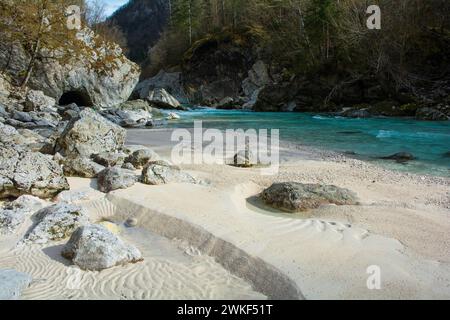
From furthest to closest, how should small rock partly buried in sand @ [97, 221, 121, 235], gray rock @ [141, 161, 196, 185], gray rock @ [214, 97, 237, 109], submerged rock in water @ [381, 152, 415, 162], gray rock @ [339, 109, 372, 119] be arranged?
gray rock @ [214, 97, 237, 109]
gray rock @ [339, 109, 372, 119]
submerged rock in water @ [381, 152, 415, 162]
gray rock @ [141, 161, 196, 185]
small rock partly buried in sand @ [97, 221, 121, 235]

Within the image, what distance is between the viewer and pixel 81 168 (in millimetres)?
6859

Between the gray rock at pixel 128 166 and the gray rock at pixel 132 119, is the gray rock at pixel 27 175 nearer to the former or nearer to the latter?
the gray rock at pixel 128 166

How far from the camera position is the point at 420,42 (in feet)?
94.6

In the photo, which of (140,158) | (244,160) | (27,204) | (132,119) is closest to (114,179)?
(27,204)

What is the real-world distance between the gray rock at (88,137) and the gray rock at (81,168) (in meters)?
0.99

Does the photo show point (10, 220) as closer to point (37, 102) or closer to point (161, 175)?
point (161, 175)

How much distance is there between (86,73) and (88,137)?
17.7 m

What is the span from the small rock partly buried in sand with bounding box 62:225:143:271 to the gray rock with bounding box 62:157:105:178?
285 cm

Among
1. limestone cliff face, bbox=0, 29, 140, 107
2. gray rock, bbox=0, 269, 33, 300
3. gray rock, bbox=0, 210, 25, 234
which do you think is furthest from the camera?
limestone cliff face, bbox=0, 29, 140, 107

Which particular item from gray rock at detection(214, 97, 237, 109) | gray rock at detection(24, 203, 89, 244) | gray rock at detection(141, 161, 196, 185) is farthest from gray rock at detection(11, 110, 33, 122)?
gray rock at detection(214, 97, 237, 109)

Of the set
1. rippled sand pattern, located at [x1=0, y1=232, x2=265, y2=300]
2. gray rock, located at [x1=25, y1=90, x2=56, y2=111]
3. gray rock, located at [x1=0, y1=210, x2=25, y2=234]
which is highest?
gray rock, located at [x1=25, y1=90, x2=56, y2=111]

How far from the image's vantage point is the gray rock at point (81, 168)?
6.82 metres

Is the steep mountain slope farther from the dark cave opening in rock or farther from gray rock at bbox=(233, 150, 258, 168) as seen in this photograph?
gray rock at bbox=(233, 150, 258, 168)

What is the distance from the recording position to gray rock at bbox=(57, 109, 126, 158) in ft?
26.7
